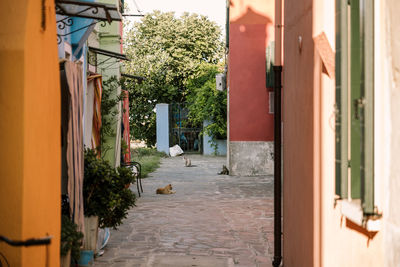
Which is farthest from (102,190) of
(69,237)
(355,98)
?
(355,98)

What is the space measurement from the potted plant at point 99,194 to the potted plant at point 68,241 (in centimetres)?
112

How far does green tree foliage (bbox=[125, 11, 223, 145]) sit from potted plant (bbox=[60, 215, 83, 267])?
2719 cm

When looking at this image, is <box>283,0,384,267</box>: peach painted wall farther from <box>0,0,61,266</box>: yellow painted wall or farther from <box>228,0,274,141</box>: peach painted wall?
<box>228,0,274,141</box>: peach painted wall

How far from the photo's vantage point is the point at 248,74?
1966 cm

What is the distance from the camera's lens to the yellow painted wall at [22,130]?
4.14 metres

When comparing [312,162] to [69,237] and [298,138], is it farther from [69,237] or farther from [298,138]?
[69,237]

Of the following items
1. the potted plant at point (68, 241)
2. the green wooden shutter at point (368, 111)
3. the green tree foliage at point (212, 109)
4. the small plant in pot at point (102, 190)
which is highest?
the green tree foliage at point (212, 109)

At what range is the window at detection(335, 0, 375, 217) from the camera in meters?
3.40

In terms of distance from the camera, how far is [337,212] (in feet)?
14.2

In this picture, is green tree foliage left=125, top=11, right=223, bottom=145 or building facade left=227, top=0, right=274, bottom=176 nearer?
building facade left=227, top=0, right=274, bottom=176

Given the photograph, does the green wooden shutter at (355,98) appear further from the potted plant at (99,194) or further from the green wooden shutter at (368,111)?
the potted plant at (99,194)

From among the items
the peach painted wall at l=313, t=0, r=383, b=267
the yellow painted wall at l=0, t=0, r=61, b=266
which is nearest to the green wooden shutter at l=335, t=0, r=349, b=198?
the peach painted wall at l=313, t=0, r=383, b=267

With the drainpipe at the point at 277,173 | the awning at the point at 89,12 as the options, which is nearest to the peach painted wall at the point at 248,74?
the awning at the point at 89,12

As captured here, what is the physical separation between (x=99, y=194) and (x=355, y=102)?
13.6ft
